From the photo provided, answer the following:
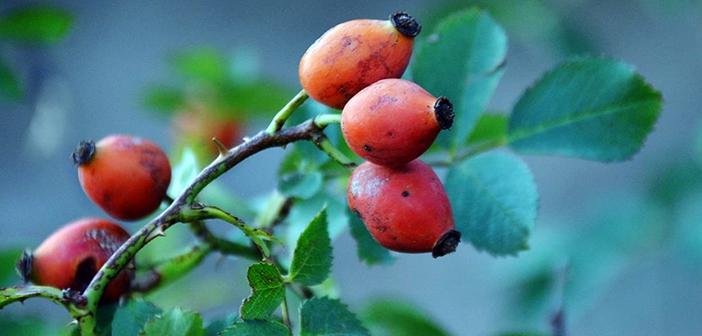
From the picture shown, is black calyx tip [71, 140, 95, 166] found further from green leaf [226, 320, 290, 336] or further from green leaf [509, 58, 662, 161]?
green leaf [509, 58, 662, 161]

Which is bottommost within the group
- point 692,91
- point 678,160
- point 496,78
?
point 496,78

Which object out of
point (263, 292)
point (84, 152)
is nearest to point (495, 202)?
point (263, 292)

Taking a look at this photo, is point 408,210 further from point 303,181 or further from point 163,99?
point 163,99

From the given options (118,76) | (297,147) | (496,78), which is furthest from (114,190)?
(118,76)

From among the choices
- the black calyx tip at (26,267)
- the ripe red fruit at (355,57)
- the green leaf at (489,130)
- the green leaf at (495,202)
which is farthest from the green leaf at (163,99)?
the ripe red fruit at (355,57)

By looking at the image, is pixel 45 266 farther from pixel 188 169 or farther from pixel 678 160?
pixel 678 160

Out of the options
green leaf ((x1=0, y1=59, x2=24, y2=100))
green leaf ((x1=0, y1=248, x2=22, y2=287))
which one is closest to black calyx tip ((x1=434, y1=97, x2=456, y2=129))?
green leaf ((x1=0, y1=248, x2=22, y2=287))
